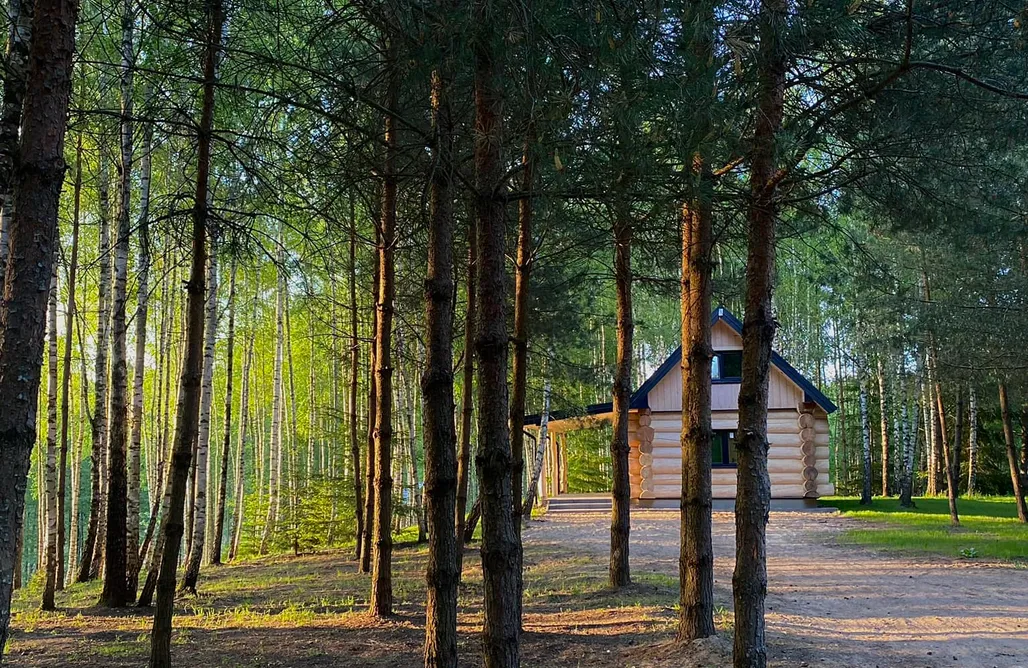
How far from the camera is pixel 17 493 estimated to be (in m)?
2.92

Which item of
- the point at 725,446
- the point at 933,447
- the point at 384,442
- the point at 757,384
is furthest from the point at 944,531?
the point at 933,447

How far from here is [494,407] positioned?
17.0 ft

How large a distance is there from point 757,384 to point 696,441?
2128mm

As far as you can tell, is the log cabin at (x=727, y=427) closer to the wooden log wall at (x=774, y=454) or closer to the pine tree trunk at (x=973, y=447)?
the wooden log wall at (x=774, y=454)

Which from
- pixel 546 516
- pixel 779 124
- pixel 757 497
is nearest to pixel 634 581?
pixel 757 497

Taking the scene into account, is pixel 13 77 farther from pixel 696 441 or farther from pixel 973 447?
pixel 973 447

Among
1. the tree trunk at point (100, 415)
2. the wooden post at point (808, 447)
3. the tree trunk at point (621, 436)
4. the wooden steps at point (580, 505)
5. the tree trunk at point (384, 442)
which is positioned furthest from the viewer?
the wooden steps at point (580, 505)

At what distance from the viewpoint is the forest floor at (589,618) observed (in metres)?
7.02

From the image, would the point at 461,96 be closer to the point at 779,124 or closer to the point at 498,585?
the point at 779,124

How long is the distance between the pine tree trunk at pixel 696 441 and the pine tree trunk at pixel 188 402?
4.05m

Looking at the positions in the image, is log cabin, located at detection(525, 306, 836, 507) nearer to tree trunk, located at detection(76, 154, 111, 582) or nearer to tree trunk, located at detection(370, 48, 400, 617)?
tree trunk, located at detection(76, 154, 111, 582)

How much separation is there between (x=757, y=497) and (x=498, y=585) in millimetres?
1821

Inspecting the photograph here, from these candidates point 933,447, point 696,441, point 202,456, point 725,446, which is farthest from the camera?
point 933,447

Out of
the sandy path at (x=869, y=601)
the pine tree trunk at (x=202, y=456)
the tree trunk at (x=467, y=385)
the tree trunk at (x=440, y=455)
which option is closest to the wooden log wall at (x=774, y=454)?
the sandy path at (x=869, y=601)
